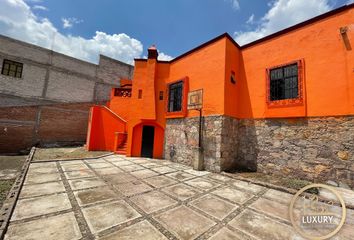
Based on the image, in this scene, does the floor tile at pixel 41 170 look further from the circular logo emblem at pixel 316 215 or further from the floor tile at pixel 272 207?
the circular logo emblem at pixel 316 215

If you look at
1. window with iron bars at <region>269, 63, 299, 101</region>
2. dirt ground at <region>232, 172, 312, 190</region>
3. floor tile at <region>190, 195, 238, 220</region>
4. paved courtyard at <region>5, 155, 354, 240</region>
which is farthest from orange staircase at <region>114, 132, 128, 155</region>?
window with iron bars at <region>269, 63, 299, 101</region>

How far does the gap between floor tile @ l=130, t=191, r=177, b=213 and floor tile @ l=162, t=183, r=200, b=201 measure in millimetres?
263

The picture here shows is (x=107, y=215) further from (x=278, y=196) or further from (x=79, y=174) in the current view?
(x=278, y=196)

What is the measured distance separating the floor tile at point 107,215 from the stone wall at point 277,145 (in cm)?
447

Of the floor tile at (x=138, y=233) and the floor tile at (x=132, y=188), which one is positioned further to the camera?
the floor tile at (x=132, y=188)

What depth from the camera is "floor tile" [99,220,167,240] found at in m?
2.57

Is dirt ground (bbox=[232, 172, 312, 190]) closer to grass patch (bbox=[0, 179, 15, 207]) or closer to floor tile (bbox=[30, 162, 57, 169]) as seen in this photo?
grass patch (bbox=[0, 179, 15, 207])

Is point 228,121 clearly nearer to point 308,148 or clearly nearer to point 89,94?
point 308,148

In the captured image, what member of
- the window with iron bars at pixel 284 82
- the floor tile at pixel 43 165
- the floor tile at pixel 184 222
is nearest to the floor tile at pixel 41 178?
the floor tile at pixel 43 165

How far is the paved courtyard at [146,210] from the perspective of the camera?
2.71 metres

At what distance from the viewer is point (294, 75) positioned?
6.46 metres

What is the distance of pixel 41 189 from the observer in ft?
14.4

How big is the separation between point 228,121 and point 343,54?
4.41 metres

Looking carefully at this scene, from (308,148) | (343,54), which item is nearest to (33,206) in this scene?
(308,148)
